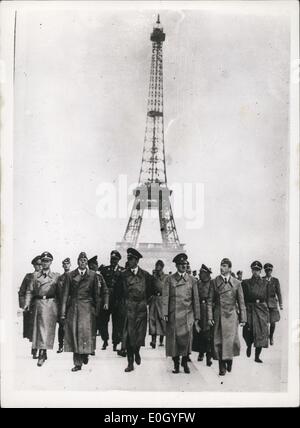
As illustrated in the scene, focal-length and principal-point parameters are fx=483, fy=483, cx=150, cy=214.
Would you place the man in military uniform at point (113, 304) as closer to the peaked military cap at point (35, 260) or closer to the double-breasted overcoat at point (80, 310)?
the double-breasted overcoat at point (80, 310)

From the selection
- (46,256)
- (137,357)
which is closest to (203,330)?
(137,357)

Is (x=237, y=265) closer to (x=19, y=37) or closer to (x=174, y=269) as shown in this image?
(x=174, y=269)

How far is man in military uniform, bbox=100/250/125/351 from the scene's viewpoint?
5676 mm

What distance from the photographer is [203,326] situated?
5.71 metres

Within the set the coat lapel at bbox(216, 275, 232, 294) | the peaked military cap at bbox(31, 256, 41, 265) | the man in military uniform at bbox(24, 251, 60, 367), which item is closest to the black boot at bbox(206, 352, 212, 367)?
the coat lapel at bbox(216, 275, 232, 294)

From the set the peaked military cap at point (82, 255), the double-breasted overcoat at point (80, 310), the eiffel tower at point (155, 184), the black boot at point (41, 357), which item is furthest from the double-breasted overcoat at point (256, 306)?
the black boot at point (41, 357)

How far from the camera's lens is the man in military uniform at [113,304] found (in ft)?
18.6

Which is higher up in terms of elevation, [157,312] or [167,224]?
[167,224]

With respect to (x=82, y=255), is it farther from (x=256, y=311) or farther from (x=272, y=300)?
(x=272, y=300)

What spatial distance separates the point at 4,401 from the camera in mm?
5641

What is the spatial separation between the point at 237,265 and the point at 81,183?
83.3 inches

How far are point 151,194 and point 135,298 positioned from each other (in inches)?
49.4

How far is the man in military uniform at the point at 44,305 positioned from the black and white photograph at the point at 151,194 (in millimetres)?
17

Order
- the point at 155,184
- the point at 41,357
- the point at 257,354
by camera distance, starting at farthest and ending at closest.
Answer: the point at 155,184
the point at 257,354
the point at 41,357
